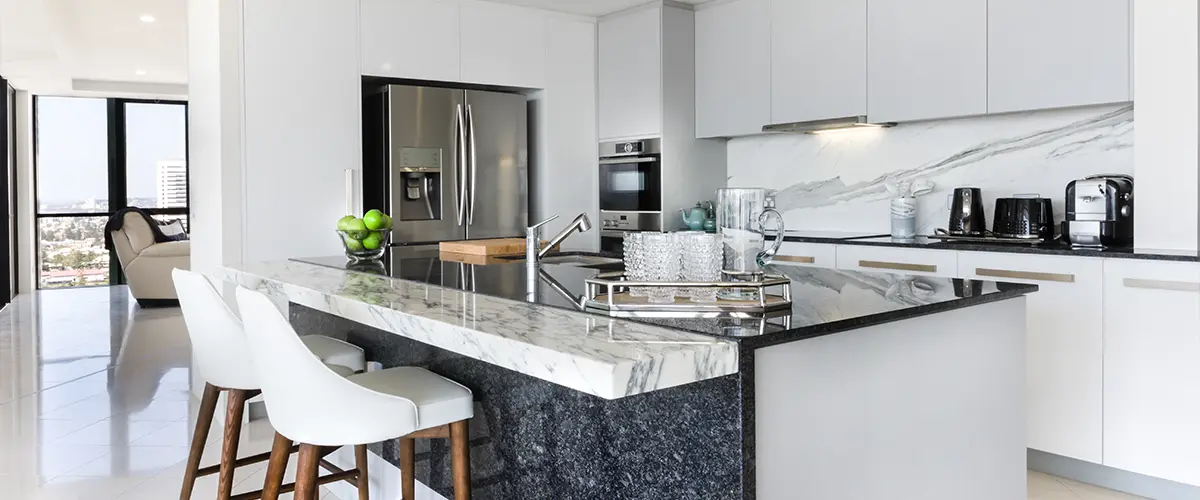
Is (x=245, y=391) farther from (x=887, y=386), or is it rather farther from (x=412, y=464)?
(x=887, y=386)

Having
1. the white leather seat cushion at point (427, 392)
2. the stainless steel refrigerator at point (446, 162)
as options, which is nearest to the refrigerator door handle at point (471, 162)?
the stainless steel refrigerator at point (446, 162)

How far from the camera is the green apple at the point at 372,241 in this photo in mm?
3004

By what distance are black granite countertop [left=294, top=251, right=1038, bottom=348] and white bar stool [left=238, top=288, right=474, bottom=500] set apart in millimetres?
298

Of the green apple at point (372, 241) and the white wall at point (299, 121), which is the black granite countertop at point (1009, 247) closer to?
the green apple at point (372, 241)

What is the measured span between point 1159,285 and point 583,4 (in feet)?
10.7

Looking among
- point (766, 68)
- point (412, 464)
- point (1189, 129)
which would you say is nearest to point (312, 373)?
point (412, 464)

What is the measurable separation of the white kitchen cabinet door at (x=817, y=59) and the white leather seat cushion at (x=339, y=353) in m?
2.78

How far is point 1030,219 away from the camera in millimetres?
3701

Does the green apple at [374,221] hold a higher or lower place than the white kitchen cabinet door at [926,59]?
lower

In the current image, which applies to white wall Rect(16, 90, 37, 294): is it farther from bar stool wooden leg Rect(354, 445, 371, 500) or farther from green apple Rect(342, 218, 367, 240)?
bar stool wooden leg Rect(354, 445, 371, 500)

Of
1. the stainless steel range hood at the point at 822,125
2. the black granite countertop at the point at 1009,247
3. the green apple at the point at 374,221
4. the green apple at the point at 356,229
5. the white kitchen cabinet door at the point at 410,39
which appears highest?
the white kitchen cabinet door at the point at 410,39

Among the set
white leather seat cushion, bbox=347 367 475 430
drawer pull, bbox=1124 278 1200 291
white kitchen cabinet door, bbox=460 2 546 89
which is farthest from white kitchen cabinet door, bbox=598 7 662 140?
white leather seat cushion, bbox=347 367 475 430

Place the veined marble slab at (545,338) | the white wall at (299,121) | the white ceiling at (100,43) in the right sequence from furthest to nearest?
the white ceiling at (100,43), the white wall at (299,121), the veined marble slab at (545,338)

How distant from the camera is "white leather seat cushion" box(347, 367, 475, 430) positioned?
1864 millimetres
